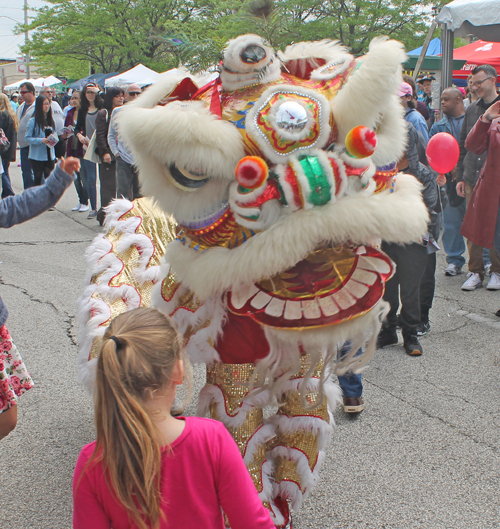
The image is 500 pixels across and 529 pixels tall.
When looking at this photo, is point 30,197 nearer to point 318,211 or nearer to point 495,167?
point 318,211

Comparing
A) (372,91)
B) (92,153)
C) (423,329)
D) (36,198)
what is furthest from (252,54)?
(92,153)

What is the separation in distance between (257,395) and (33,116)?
25.0ft

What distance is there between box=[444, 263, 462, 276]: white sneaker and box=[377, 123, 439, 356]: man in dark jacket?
1.88 m

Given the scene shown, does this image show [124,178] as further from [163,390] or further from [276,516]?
[163,390]

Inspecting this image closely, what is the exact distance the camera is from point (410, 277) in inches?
148

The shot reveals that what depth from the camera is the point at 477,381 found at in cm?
343

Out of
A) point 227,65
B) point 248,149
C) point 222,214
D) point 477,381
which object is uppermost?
point 227,65

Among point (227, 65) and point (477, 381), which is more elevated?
point (227, 65)

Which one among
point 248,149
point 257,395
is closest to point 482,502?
point 257,395

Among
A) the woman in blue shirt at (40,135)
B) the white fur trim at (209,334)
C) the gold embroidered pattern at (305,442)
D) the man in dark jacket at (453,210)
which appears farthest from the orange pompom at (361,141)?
the woman in blue shirt at (40,135)

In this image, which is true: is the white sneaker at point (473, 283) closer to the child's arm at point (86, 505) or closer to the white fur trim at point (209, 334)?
the white fur trim at point (209, 334)

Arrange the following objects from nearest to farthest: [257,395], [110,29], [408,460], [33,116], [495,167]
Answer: [257,395]
[408,460]
[495,167]
[33,116]
[110,29]

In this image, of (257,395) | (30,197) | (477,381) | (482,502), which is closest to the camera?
(257,395)

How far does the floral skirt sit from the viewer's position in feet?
7.14
